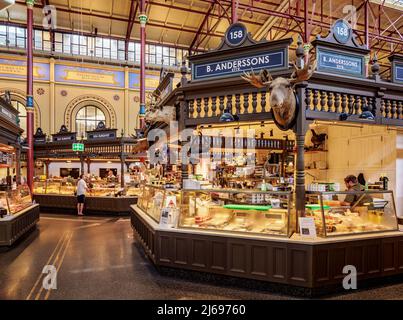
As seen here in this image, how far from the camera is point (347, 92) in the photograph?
189 inches

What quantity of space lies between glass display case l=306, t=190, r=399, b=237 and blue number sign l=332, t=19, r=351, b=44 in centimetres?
232

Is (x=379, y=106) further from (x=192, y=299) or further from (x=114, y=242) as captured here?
(x=114, y=242)

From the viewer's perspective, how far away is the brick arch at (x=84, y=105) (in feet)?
57.4

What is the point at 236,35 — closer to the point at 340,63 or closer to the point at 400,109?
the point at 340,63

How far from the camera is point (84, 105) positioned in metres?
18.0

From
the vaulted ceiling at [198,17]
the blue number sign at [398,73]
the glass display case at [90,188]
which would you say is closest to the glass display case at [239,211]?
the blue number sign at [398,73]

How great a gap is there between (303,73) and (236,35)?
1.35m

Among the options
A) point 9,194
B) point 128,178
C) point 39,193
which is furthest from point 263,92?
point 39,193

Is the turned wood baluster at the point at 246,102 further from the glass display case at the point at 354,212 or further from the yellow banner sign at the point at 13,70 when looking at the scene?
the yellow banner sign at the point at 13,70

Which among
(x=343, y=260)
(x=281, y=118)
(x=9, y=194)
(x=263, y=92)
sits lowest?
(x=343, y=260)

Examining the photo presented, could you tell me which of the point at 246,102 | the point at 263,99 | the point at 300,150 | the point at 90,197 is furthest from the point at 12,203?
the point at 300,150

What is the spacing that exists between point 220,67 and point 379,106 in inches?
106

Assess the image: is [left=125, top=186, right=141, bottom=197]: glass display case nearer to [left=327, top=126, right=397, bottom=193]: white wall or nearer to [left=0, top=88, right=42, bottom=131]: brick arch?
[left=327, top=126, right=397, bottom=193]: white wall

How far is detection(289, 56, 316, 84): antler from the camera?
3.95 metres
